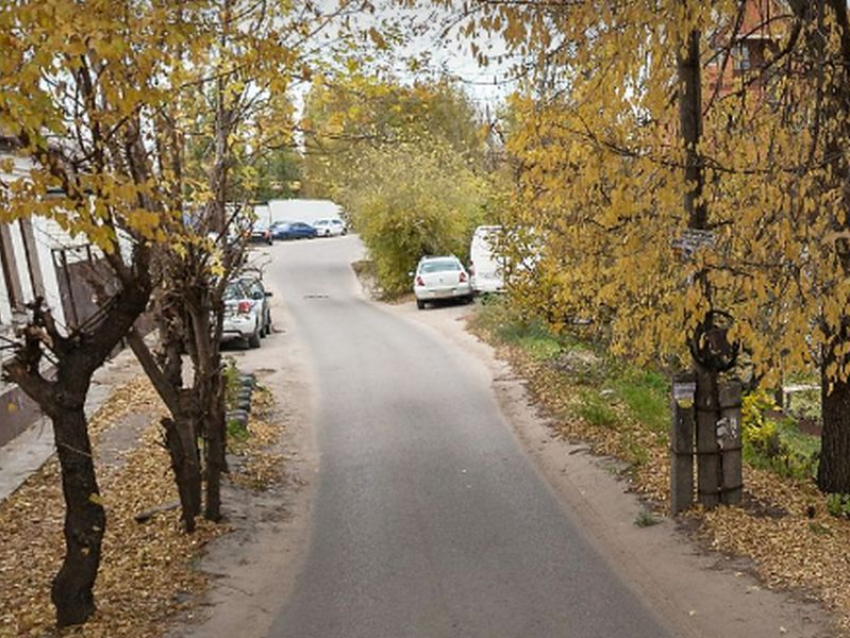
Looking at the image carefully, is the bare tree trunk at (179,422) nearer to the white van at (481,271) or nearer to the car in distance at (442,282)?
the white van at (481,271)

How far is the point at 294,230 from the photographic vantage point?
60.1 metres

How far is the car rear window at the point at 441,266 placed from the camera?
1120 inches

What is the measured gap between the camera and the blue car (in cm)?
5909

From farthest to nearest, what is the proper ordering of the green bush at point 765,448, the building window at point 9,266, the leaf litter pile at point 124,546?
the building window at point 9,266 < the green bush at point 765,448 < the leaf litter pile at point 124,546

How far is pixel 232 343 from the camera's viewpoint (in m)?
22.0

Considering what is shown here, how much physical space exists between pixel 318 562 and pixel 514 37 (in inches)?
187

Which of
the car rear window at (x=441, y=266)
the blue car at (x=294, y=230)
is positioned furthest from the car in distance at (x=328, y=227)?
the car rear window at (x=441, y=266)

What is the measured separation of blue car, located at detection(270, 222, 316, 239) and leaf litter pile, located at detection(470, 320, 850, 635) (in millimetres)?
48245

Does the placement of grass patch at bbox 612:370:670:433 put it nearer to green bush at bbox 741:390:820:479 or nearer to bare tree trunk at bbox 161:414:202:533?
green bush at bbox 741:390:820:479

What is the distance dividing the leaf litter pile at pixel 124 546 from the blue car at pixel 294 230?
47.0m

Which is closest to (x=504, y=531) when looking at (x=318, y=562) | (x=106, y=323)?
(x=318, y=562)

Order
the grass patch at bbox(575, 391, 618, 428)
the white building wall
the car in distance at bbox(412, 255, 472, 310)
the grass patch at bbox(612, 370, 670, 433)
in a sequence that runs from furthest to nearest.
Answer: the car in distance at bbox(412, 255, 472, 310), the white building wall, the grass patch at bbox(612, 370, 670, 433), the grass patch at bbox(575, 391, 618, 428)

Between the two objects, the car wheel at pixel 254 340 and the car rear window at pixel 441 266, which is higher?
the car rear window at pixel 441 266

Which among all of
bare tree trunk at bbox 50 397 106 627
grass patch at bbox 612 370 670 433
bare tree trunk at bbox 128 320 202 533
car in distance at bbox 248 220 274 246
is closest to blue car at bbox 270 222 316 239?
car in distance at bbox 248 220 274 246
